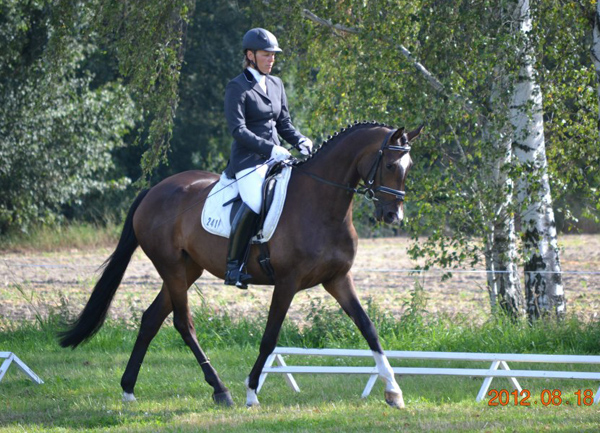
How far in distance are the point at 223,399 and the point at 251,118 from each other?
238 cm

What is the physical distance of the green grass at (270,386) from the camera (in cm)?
622

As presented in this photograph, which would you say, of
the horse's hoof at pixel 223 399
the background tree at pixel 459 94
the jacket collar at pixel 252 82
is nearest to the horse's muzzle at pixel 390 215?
the jacket collar at pixel 252 82

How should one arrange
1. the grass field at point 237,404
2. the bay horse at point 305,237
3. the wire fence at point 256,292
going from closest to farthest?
1. the grass field at point 237,404
2. the bay horse at point 305,237
3. the wire fence at point 256,292

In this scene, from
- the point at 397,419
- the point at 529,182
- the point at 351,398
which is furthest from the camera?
the point at 529,182

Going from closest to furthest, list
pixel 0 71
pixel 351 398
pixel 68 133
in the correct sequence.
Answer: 1. pixel 351 398
2. pixel 0 71
3. pixel 68 133

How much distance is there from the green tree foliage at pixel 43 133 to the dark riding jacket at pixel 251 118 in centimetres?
1574

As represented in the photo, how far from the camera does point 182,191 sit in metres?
7.77

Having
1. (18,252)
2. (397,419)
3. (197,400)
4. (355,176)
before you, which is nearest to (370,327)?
(397,419)

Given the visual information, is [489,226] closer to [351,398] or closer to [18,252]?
[351,398]

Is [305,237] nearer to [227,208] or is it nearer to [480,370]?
[227,208]

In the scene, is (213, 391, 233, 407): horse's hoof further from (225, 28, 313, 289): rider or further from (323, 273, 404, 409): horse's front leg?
(323, 273, 404, 409): horse's front leg

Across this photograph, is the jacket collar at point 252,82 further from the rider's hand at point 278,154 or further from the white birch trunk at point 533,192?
the white birch trunk at point 533,192

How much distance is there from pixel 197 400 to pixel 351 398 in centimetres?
133

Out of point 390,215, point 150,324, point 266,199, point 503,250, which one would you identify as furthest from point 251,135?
point 503,250
